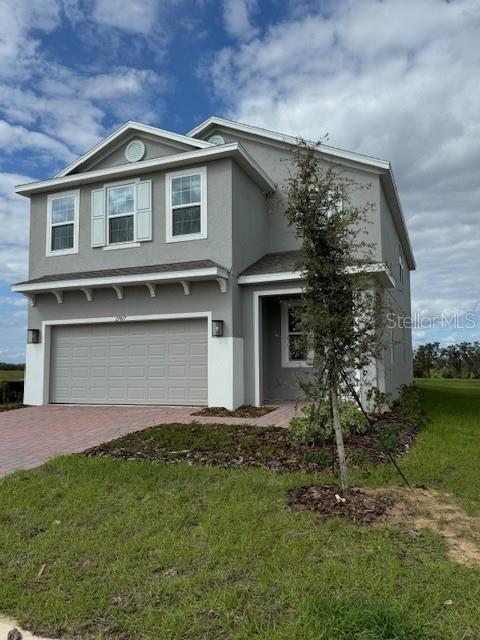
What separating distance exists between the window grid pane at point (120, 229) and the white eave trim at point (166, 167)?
1.18 m

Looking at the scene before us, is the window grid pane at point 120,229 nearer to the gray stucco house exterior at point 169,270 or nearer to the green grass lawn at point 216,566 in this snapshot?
the gray stucco house exterior at point 169,270

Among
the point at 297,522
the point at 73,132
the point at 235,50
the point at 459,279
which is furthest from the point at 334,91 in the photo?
the point at 459,279

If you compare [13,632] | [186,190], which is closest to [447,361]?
[186,190]

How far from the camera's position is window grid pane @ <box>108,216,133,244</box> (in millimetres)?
12891

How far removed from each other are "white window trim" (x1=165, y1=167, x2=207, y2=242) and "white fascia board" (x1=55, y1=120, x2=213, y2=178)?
0.67 metres

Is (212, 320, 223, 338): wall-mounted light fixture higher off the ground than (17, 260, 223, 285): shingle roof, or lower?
lower

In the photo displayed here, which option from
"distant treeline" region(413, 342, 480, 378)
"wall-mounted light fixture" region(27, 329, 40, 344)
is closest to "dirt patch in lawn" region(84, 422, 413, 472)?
"wall-mounted light fixture" region(27, 329, 40, 344)

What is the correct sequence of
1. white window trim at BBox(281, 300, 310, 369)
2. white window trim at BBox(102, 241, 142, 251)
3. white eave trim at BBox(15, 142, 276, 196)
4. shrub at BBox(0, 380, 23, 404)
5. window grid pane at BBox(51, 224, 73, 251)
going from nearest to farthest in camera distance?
white eave trim at BBox(15, 142, 276, 196)
white window trim at BBox(102, 241, 142, 251)
white window trim at BBox(281, 300, 310, 369)
window grid pane at BBox(51, 224, 73, 251)
shrub at BBox(0, 380, 23, 404)

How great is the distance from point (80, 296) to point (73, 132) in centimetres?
506

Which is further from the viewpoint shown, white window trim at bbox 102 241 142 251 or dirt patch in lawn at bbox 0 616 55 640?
white window trim at bbox 102 241 142 251

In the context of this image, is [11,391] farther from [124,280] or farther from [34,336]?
[124,280]

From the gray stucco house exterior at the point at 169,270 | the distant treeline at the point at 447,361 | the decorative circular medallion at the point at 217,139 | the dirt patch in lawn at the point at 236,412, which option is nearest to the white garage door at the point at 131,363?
the gray stucco house exterior at the point at 169,270

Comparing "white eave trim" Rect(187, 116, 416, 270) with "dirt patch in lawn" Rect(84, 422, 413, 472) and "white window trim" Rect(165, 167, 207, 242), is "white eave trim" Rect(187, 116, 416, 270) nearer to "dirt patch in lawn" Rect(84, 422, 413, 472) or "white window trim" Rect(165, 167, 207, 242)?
"white window trim" Rect(165, 167, 207, 242)

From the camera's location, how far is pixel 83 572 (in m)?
3.51
